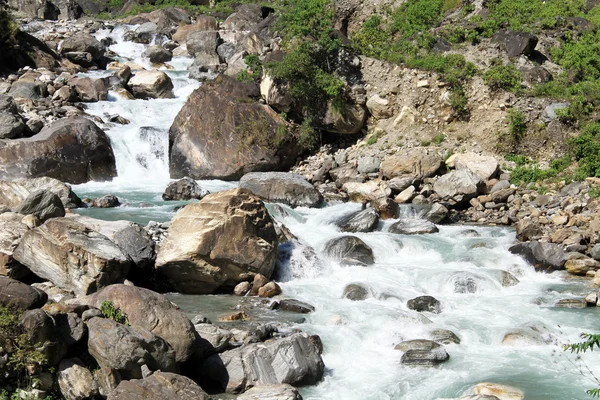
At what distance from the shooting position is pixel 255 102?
Result: 29656 mm

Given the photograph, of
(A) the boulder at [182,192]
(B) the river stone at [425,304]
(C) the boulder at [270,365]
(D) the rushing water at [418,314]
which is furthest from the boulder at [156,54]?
(C) the boulder at [270,365]

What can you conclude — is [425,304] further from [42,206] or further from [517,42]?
[517,42]

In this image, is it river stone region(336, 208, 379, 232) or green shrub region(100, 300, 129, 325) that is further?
river stone region(336, 208, 379, 232)

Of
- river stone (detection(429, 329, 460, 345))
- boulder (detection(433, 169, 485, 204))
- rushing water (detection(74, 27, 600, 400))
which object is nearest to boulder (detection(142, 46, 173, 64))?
rushing water (detection(74, 27, 600, 400))

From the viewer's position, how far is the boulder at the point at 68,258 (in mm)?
14336

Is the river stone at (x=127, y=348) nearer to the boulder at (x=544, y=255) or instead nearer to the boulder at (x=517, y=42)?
the boulder at (x=544, y=255)

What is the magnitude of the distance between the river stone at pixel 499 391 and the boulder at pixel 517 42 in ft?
68.5

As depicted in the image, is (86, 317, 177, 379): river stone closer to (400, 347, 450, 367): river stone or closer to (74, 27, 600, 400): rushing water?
(74, 27, 600, 400): rushing water

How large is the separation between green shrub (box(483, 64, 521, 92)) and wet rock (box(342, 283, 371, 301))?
49.7ft

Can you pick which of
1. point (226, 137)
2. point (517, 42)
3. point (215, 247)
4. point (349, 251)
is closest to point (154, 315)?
point (215, 247)

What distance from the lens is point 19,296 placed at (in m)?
10.9

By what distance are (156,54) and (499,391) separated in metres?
33.3

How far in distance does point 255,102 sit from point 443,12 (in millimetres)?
11138

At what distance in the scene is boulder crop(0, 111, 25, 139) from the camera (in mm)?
24938
